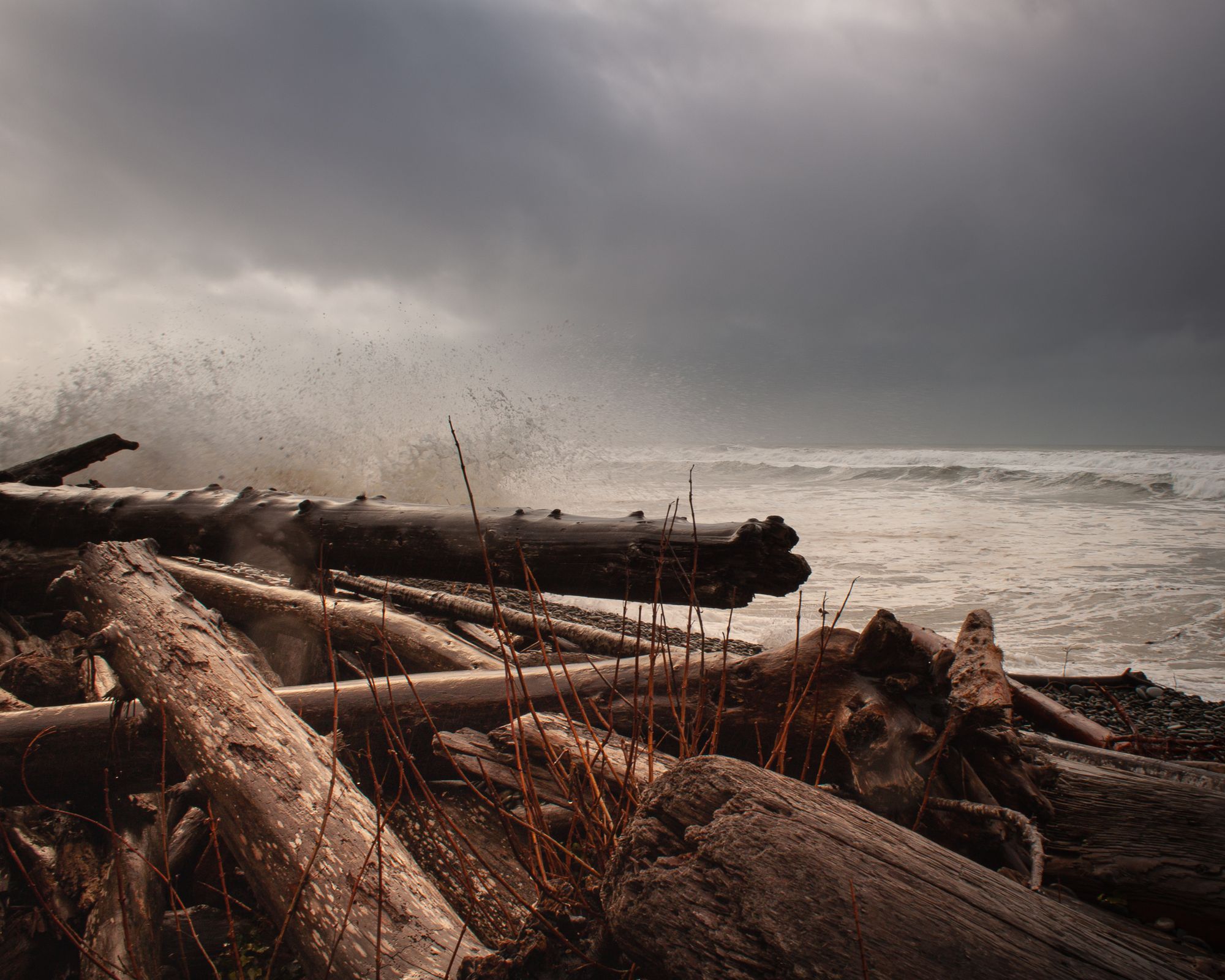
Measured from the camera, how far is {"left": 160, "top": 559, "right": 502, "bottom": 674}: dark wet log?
3.90 meters

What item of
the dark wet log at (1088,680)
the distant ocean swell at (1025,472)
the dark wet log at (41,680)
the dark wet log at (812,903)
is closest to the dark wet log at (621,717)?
the dark wet log at (41,680)

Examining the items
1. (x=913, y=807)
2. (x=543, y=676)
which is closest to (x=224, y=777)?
(x=543, y=676)

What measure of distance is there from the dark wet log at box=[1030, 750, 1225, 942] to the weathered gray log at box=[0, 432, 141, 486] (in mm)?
6636

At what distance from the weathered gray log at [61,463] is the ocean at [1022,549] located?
194 inches

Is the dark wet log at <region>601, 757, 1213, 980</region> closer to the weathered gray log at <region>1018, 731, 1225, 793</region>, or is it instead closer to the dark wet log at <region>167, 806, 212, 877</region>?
the weathered gray log at <region>1018, 731, 1225, 793</region>

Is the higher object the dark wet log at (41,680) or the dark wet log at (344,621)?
the dark wet log at (344,621)

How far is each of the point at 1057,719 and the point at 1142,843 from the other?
1.27m

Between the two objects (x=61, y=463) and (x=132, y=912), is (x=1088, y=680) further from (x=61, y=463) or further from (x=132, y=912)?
(x=61, y=463)

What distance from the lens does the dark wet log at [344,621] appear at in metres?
3.90

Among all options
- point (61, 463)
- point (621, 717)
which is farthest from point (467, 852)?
point (61, 463)

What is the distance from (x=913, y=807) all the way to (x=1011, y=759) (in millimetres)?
462

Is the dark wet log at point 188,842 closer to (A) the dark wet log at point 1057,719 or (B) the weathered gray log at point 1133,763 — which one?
(B) the weathered gray log at point 1133,763

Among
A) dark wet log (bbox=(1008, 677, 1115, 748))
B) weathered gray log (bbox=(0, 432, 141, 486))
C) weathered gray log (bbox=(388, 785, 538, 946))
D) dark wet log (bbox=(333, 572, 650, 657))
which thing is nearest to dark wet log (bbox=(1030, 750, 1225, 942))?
dark wet log (bbox=(1008, 677, 1115, 748))

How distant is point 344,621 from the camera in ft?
13.9
